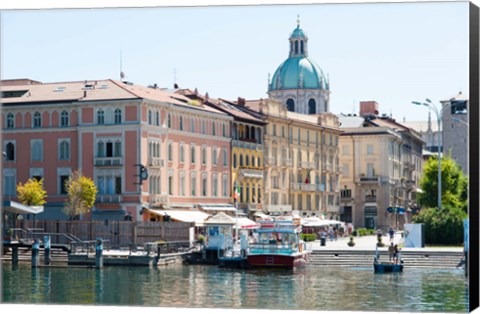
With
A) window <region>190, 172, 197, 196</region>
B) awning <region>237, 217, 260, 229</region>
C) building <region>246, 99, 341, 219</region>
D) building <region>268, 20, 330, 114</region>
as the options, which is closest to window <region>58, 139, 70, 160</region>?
window <region>190, 172, 197, 196</region>

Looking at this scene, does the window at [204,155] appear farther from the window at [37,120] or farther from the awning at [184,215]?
the window at [37,120]

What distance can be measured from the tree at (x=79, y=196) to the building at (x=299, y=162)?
2086 centimetres

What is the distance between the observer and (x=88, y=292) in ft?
130

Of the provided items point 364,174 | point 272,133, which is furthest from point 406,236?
point 364,174

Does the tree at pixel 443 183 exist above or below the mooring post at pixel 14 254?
above

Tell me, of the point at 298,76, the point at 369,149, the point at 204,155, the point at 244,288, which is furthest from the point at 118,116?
the point at 298,76

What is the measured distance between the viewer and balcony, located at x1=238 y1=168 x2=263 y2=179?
257 feet

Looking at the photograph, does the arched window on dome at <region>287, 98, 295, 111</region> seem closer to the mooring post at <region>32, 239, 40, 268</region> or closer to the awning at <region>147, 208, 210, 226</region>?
the awning at <region>147, 208, 210, 226</region>

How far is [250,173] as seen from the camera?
79.7 meters

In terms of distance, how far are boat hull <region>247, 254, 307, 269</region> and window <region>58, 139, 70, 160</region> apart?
15.0 meters

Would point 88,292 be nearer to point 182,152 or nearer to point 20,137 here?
point 20,137

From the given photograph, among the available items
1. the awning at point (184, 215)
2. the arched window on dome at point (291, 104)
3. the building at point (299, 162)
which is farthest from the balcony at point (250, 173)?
the arched window on dome at point (291, 104)

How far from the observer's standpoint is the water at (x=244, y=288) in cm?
3547

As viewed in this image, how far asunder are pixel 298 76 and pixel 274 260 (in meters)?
53.2
